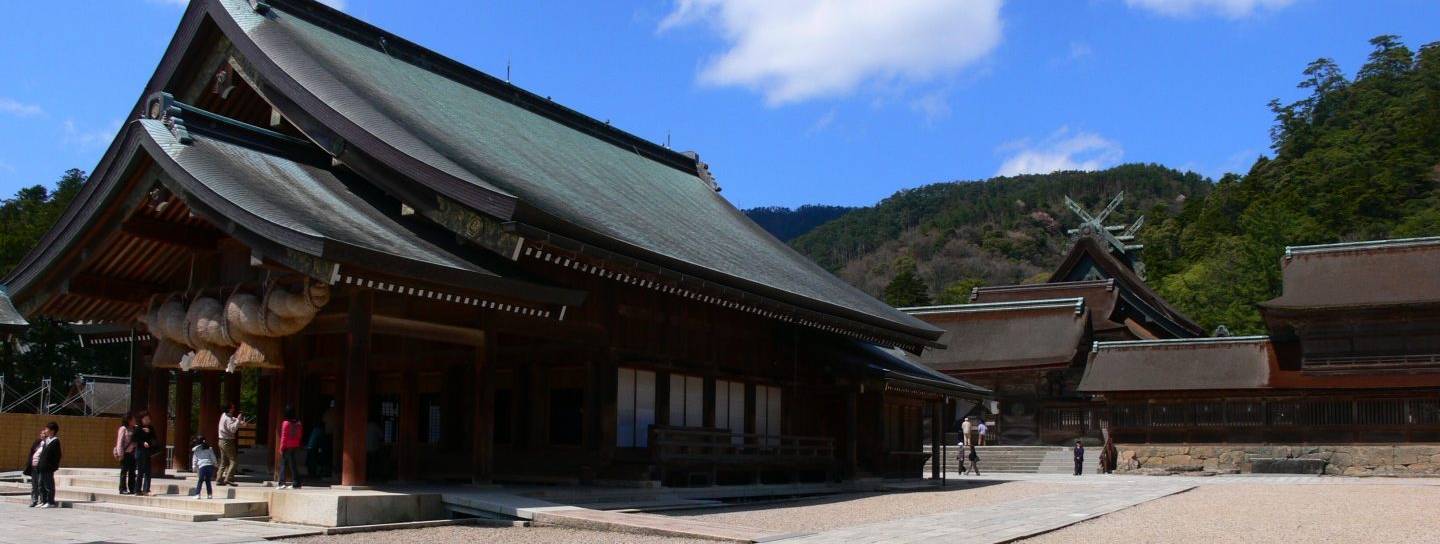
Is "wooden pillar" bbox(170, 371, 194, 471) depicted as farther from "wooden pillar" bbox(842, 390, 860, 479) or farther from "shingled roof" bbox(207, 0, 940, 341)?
"wooden pillar" bbox(842, 390, 860, 479)

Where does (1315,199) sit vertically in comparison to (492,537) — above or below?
above

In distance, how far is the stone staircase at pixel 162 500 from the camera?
1308cm

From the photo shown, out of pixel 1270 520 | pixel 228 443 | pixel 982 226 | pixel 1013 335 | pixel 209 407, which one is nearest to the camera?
pixel 228 443

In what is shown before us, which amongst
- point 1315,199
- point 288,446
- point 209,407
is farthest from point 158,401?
point 1315,199

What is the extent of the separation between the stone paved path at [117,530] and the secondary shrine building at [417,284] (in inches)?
72.9

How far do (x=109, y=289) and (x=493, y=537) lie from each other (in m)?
8.25

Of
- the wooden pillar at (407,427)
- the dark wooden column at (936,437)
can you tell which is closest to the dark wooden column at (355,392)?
the wooden pillar at (407,427)

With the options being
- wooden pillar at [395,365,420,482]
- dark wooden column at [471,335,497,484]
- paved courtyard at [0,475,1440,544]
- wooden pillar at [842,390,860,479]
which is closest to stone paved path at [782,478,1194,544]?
paved courtyard at [0,475,1440,544]

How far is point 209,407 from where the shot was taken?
17.9 metres

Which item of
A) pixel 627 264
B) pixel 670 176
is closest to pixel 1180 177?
pixel 670 176

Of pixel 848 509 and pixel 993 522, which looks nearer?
pixel 993 522

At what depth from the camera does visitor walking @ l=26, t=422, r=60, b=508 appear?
14.0 metres

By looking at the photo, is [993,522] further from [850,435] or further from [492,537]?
[850,435]

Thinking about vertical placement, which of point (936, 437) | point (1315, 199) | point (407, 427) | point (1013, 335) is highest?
point (1315, 199)
